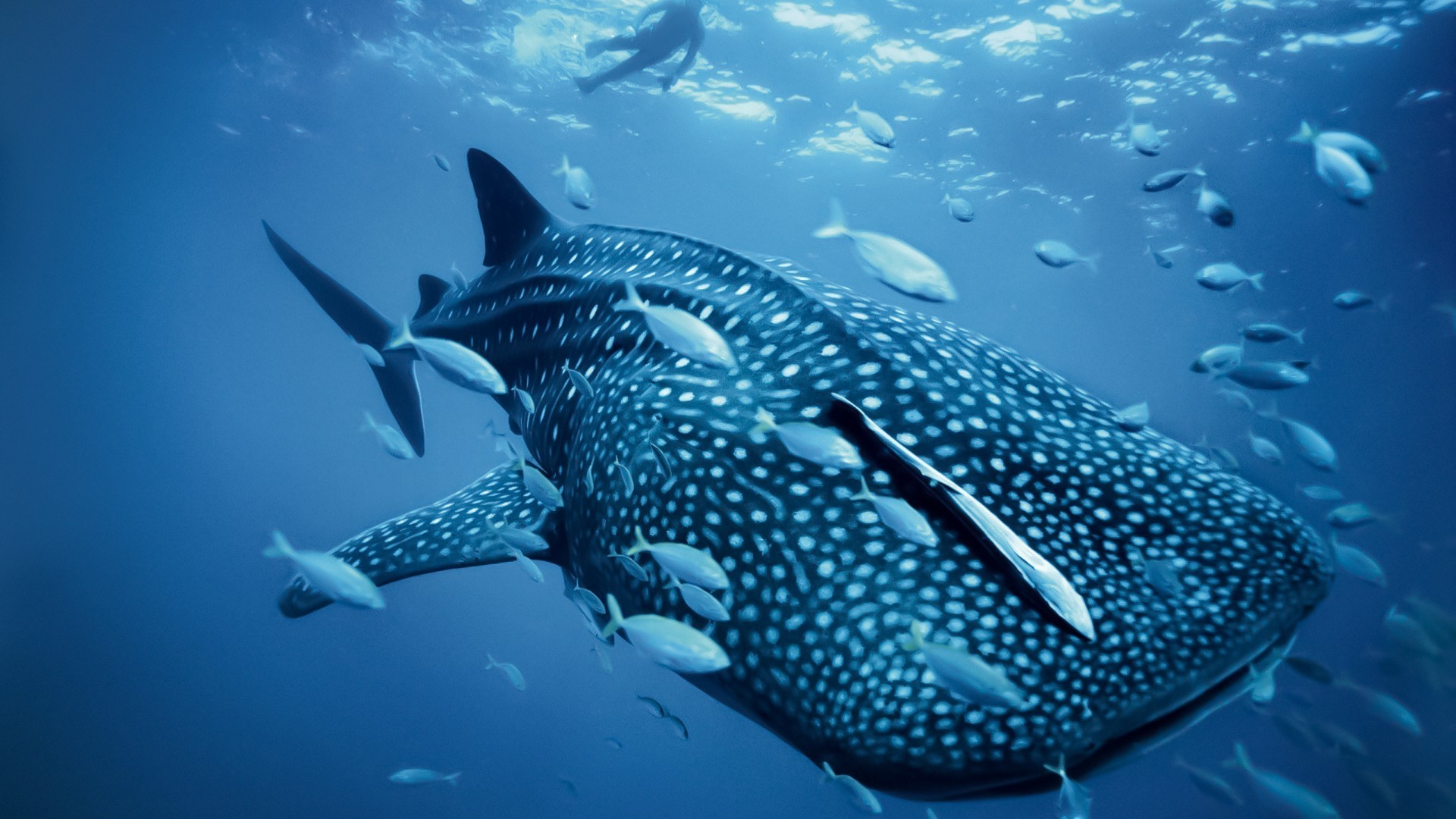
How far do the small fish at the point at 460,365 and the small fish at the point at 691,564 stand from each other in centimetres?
170

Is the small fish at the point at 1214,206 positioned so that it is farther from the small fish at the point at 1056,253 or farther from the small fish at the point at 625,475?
the small fish at the point at 625,475

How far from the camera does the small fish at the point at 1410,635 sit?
7895mm

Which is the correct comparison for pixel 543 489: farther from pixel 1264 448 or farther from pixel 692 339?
pixel 1264 448

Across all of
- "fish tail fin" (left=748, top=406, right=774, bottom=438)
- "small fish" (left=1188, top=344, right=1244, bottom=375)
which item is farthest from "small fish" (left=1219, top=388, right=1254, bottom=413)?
"fish tail fin" (left=748, top=406, right=774, bottom=438)

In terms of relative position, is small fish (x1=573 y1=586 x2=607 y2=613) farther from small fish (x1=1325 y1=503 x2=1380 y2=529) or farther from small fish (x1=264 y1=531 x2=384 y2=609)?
small fish (x1=1325 y1=503 x2=1380 y2=529)

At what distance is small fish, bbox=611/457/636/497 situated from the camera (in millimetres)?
2307

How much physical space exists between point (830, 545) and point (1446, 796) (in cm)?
2109

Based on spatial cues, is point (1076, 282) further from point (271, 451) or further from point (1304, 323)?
point (271, 451)

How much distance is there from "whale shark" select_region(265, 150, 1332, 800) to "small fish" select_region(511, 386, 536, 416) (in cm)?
74

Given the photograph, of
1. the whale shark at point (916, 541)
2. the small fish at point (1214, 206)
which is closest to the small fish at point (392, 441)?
the whale shark at point (916, 541)

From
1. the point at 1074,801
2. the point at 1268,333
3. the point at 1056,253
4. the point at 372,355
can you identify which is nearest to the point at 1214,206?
the point at 1056,253

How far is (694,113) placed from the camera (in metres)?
23.7

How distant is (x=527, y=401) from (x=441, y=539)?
0.89 meters

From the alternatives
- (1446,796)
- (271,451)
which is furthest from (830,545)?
(271,451)
